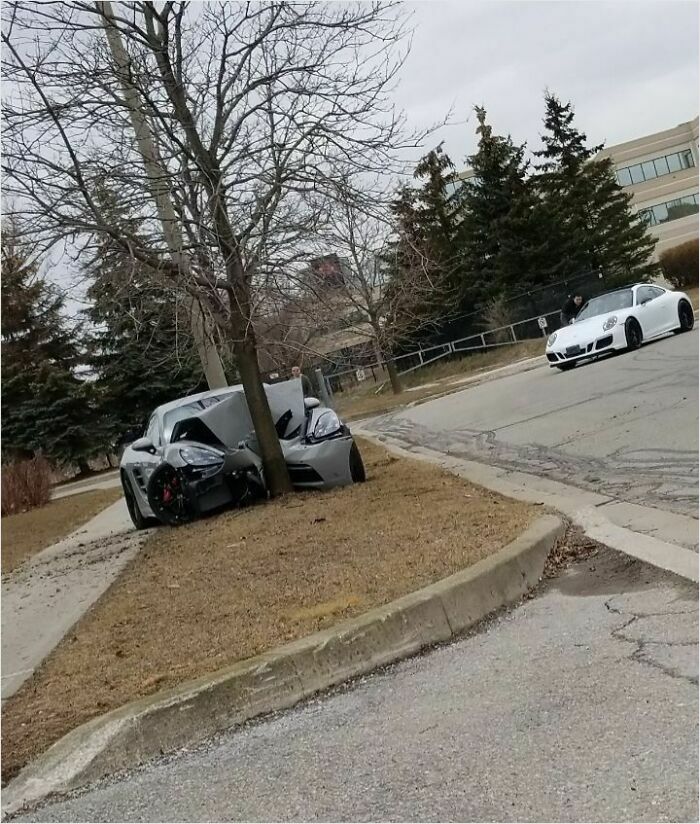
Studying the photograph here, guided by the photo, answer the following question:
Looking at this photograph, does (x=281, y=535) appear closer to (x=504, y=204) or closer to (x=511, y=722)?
(x=511, y=722)

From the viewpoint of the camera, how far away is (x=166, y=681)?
437cm

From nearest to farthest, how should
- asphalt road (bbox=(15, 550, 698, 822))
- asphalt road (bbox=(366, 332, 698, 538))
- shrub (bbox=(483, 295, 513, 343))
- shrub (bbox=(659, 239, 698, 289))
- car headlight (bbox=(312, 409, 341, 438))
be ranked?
asphalt road (bbox=(15, 550, 698, 822)) → asphalt road (bbox=(366, 332, 698, 538)) → car headlight (bbox=(312, 409, 341, 438)) → shrub (bbox=(483, 295, 513, 343)) → shrub (bbox=(659, 239, 698, 289))

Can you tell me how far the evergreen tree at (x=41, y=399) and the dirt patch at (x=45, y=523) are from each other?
10.8 metres

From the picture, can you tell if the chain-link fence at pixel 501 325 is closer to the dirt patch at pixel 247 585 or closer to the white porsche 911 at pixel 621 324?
the white porsche 911 at pixel 621 324

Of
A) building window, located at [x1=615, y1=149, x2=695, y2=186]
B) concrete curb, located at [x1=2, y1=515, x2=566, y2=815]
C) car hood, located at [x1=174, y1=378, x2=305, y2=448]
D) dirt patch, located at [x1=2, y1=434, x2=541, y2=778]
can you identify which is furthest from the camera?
building window, located at [x1=615, y1=149, x2=695, y2=186]

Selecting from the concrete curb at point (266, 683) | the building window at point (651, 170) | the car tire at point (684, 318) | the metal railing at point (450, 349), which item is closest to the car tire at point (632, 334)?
the car tire at point (684, 318)

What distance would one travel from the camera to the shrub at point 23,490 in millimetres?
19359

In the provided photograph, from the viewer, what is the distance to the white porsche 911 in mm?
16812

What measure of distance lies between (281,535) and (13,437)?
2493 cm

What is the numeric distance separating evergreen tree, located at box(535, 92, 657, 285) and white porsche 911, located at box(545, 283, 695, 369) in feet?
80.4

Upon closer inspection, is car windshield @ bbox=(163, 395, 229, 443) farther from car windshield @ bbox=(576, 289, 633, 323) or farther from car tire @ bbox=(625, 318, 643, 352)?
car windshield @ bbox=(576, 289, 633, 323)

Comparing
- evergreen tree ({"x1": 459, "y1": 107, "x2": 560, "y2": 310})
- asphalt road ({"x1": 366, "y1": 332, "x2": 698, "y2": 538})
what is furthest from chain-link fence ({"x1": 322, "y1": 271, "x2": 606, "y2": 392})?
asphalt road ({"x1": 366, "y1": 332, "x2": 698, "y2": 538})

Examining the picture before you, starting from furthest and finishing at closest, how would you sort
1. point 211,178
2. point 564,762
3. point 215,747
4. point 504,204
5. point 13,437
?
point 504,204
point 13,437
point 211,178
point 215,747
point 564,762

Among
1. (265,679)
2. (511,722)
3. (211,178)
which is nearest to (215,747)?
(265,679)
